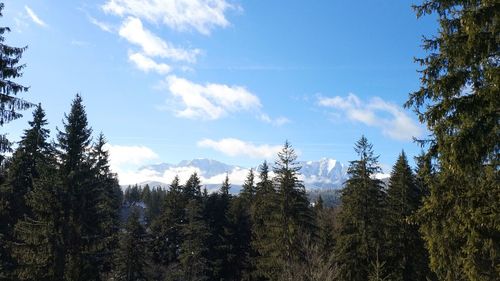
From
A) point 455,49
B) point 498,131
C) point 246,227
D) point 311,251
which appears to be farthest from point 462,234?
point 246,227

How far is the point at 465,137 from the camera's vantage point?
10.3 metres

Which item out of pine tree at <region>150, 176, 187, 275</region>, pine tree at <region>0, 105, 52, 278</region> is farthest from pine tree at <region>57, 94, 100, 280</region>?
pine tree at <region>150, 176, 187, 275</region>

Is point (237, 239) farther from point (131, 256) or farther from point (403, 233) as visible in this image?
point (403, 233)

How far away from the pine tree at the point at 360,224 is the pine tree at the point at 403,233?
128 cm

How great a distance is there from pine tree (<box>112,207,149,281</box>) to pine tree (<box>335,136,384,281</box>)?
65.7 ft

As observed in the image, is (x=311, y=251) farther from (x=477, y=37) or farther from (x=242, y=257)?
(x=242, y=257)

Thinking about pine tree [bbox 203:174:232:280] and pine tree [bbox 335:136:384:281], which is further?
pine tree [bbox 203:174:232:280]

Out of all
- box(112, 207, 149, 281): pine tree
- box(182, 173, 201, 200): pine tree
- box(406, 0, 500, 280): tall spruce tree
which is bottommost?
box(112, 207, 149, 281): pine tree

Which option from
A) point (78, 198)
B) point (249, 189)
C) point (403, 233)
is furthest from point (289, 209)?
point (249, 189)

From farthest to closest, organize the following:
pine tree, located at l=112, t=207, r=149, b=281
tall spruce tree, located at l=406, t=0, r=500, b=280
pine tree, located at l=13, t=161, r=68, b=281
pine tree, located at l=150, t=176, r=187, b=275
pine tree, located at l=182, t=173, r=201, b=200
Result: pine tree, located at l=182, t=173, r=201, b=200 → pine tree, located at l=150, t=176, r=187, b=275 → pine tree, located at l=112, t=207, r=149, b=281 → pine tree, located at l=13, t=161, r=68, b=281 → tall spruce tree, located at l=406, t=0, r=500, b=280

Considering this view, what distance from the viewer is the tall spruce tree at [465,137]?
10.3m

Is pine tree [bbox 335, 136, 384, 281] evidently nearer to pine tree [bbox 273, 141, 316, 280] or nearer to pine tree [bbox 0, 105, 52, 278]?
pine tree [bbox 273, 141, 316, 280]

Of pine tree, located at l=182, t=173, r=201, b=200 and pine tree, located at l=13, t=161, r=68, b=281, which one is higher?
pine tree, located at l=182, t=173, r=201, b=200

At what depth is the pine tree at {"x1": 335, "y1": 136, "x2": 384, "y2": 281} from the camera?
31.4 m
